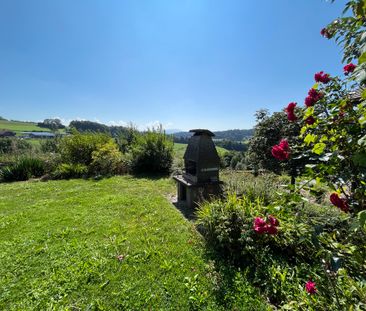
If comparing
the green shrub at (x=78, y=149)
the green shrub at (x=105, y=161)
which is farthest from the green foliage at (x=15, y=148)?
the green shrub at (x=105, y=161)

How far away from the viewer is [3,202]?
5.12 m

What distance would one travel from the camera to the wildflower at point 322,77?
150cm

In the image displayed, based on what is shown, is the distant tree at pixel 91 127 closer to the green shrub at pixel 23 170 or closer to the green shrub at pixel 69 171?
the green shrub at pixel 23 170

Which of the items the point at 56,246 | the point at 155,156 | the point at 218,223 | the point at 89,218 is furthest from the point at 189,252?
the point at 155,156

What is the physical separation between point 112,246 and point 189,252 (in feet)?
3.99

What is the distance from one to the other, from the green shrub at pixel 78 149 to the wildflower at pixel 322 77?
30.3ft

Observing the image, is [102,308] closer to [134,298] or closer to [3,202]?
[134,298]

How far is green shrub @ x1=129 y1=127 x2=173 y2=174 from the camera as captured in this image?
9.05 m

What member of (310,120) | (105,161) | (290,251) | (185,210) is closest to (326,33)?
(310,120)

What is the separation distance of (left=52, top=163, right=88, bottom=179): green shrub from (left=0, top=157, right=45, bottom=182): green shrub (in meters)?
1.07

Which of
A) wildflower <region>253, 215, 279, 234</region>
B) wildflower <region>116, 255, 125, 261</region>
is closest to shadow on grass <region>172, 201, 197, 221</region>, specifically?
wildflower <region>116, 255, 125, 261</region>

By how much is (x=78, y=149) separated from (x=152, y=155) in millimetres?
3688

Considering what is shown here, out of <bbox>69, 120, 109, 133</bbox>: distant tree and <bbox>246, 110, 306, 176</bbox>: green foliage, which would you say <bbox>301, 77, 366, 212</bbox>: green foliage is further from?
<bbox>69, 120, 109, 133</bbox>: distant tree

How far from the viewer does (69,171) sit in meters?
8.19
